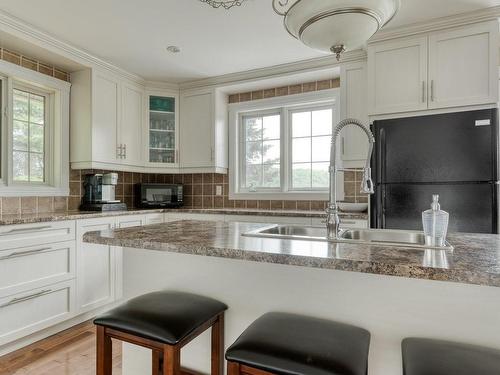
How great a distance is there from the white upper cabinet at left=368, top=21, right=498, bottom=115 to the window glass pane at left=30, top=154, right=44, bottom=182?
9.54 feet

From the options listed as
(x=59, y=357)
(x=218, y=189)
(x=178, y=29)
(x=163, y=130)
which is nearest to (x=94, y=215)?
(x=59, y=357)

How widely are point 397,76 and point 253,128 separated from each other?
168 centimetres

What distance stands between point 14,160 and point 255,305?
2.53 metres

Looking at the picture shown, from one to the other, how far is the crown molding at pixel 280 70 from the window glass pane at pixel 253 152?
0.72m

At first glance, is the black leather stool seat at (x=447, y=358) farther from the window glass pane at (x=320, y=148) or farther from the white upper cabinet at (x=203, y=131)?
the white upper cabinet at (x=203, y=131)

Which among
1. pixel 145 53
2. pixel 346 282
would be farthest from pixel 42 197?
pixel 346 282

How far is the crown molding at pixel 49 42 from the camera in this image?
2.30 metres

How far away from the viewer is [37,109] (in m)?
2.94

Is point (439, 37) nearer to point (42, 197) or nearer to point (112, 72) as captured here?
point (112, 72)

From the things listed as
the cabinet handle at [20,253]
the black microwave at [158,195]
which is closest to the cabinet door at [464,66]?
the black microwave at [158,195]

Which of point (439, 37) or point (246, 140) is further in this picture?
point (246, 140)

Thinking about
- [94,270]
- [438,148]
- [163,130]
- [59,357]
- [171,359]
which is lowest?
[59,357]

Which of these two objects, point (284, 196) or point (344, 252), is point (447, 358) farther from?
point (284, 196)

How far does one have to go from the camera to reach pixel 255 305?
1.33 metres
